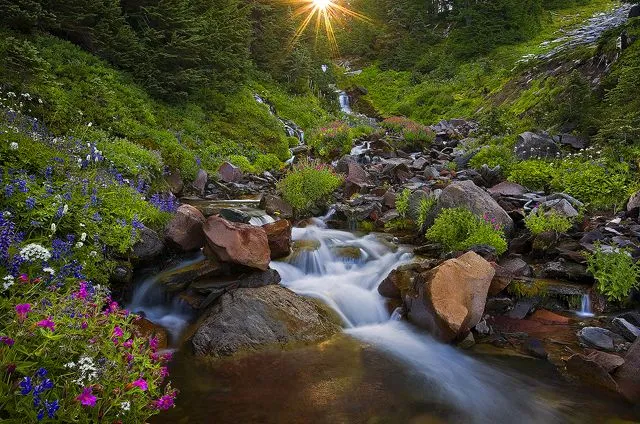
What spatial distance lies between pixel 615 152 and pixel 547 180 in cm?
185

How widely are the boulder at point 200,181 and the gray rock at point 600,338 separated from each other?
36.1ft

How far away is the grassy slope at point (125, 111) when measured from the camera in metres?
11.2

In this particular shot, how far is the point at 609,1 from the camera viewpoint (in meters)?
55.8

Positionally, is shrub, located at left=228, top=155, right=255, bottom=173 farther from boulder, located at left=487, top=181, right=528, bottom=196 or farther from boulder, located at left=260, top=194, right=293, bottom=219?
boulder, located at left=487, top=181, right=528, bottom=196

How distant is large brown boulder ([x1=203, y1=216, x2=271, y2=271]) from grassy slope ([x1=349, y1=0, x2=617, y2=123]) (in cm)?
1997

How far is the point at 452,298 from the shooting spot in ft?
21.4

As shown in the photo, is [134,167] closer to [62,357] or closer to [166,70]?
[62,357]

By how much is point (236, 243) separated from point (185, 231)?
4.57ft

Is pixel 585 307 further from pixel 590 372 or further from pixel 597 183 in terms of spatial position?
pixel 597 183

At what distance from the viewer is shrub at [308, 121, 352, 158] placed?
65.6ft

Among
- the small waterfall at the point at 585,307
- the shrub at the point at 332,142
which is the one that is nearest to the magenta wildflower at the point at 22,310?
the small waterfall at the point at 585,307

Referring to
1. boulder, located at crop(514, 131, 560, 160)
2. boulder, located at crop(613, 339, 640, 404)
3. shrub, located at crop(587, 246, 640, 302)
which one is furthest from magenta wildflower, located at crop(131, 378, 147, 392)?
boulder, located at crop(514, 131, 560, 160)

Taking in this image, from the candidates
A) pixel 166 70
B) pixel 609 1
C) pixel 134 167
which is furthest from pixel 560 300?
pixel 609 1

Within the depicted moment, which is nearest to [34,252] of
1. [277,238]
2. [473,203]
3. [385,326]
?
[277,238]
